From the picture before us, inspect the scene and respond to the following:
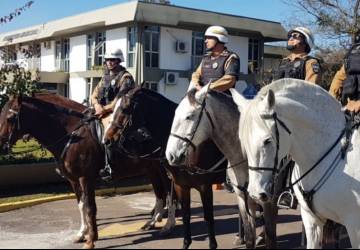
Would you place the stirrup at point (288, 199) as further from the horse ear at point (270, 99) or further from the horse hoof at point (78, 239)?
the horse hoof at point (78, 239)

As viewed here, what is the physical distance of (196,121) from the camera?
18.5 feet

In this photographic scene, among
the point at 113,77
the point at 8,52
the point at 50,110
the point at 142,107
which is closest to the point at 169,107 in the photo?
the point at 142,107

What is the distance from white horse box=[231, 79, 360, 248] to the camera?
433 cm

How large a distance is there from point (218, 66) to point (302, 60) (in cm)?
109

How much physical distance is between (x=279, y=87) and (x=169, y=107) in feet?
9.30

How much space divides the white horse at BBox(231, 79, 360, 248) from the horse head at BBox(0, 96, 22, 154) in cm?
406

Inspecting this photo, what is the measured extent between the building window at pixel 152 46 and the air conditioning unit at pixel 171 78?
1.15 m

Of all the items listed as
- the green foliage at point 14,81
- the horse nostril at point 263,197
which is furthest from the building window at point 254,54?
the horse nostril at point 263,197

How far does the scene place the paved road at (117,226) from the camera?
7430 mm

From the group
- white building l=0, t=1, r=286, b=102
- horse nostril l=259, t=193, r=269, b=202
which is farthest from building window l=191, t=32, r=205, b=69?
horse nostril l=259, t=193, r=269, b=202

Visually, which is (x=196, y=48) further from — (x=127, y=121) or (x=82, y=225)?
(x=127, y=121)

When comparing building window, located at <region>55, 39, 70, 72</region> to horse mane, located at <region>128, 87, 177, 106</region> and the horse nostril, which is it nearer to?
horse mane, located at <region>128, 87, 177, 106</region>

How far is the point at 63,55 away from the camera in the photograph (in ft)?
144

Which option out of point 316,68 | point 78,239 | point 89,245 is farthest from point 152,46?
point 316,68
